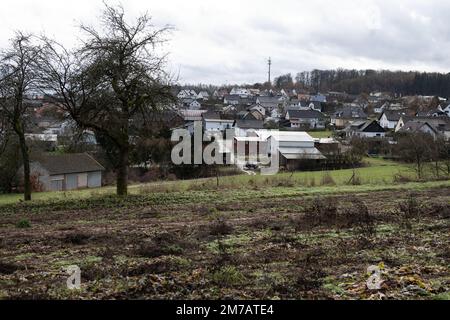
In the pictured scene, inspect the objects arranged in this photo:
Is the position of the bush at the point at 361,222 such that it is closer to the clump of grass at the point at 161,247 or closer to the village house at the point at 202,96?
the clump of grass at the point at 161,247

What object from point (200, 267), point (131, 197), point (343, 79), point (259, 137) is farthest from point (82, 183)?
point (343, 79)

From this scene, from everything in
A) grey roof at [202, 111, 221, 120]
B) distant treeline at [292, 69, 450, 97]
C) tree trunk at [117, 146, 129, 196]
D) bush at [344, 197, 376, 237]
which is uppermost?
distant treeline at [292, 69, 450, 97]

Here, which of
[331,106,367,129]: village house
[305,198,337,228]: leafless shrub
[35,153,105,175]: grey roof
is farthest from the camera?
[331,106,367,129]: village house

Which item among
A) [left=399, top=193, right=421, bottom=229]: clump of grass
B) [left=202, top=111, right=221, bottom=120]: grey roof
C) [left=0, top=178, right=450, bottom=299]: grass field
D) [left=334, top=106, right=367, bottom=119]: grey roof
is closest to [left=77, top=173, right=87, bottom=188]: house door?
[left=0, top=178, right=450, bottom=299]: grass field

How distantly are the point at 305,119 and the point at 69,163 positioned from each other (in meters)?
52.6

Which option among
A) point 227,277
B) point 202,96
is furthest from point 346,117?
point 227,277

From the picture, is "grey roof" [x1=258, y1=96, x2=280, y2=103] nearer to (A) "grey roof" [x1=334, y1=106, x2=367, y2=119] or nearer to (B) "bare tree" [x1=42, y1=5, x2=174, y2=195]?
(A) "grey roof" [x1=334, y1=106, x2=367, y2=119]

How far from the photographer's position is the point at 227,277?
678 centimetres

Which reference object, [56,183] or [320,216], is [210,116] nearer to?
[56,183]

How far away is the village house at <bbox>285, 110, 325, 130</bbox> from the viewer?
273 feet

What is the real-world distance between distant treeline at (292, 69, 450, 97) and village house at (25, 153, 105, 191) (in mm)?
137062

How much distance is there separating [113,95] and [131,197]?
4.27m

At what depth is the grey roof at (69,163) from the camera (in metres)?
39.7
